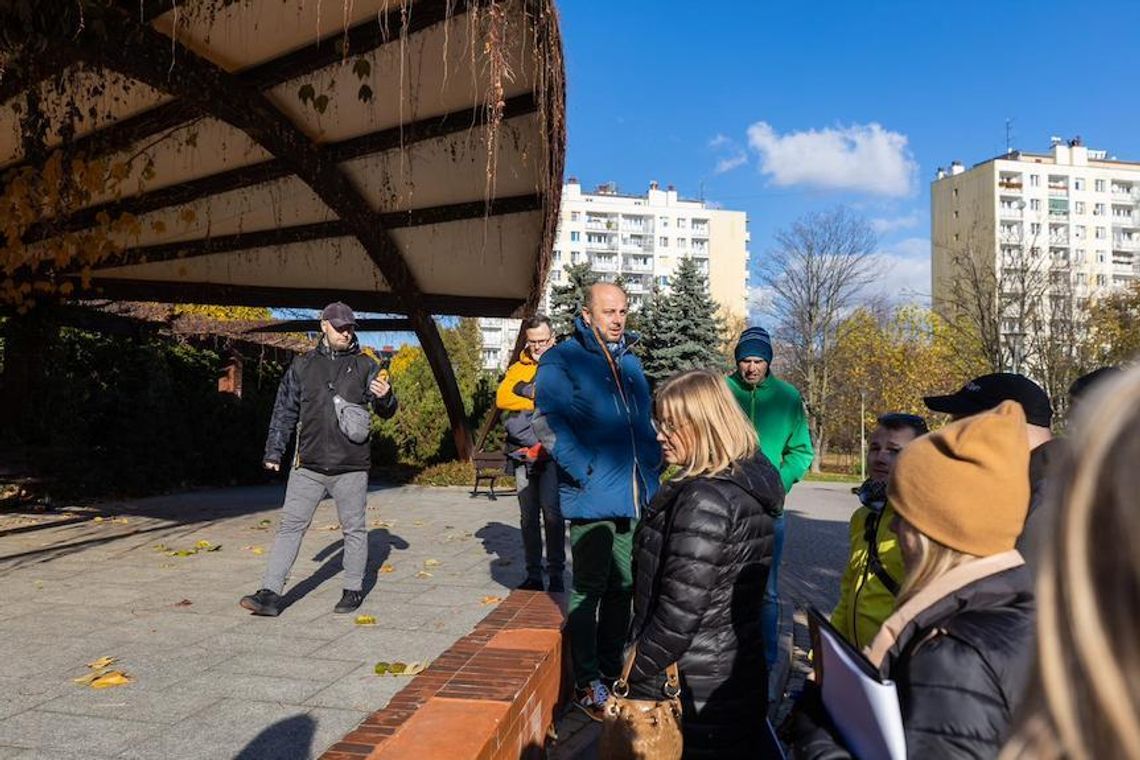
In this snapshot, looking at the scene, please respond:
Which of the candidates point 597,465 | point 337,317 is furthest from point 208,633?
point 597,465

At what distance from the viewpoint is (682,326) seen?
3073 cm

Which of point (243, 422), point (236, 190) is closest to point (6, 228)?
point (236, 190)

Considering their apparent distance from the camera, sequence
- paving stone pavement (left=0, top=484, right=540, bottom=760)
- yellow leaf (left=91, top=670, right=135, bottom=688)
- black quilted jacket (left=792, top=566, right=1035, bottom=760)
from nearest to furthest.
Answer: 1. black quilted jacket (left=792, top=566, right=1035, bottom=760)
2. paving stone pavement (left=0, top=484, right=540, bottom=760)
3. yellow leaf (left=91, top=670, right=135, bottom=688)

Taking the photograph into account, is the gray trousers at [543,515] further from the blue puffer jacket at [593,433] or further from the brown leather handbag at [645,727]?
the brown leather handbag at [645,727]

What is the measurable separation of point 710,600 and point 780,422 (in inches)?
106

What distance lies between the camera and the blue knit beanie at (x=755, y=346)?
516 centimetres

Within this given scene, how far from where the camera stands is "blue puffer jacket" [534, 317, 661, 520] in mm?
4125

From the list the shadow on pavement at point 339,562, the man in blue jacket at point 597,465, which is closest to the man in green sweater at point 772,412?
the man in blue jacket at point 597,465

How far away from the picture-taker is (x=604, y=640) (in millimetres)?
4301

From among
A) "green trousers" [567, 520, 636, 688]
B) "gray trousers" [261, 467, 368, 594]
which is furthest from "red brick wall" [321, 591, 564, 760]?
"gray trousers" [261, 467, 368, 594]

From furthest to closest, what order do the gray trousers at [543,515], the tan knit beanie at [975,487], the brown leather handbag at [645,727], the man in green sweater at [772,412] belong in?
the gray trousers at [543,515], the man in green sweater at [772,412], the brown leather handbag at [645,727], the tan knit beanie at [975,487]

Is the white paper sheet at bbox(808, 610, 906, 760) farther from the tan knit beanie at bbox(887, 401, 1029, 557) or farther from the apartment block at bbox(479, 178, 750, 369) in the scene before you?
the apartment block at bbox(479, 178, 750, 369)

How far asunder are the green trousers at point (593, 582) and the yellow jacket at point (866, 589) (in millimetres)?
1273

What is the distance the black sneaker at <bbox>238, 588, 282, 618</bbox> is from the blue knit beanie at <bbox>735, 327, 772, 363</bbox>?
10.7 ft
